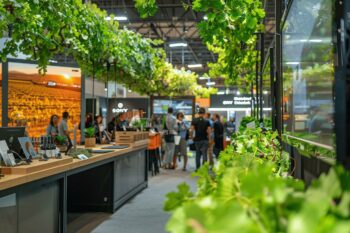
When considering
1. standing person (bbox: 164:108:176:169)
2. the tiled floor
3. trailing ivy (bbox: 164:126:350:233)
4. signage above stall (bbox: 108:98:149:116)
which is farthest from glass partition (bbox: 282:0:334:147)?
signage above stall (bbox: 108:98:149:116)

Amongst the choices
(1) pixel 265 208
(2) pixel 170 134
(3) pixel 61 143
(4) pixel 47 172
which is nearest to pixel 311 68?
(1) pixel 265 208

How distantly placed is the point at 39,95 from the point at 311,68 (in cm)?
876

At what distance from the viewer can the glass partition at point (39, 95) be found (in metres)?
8.72

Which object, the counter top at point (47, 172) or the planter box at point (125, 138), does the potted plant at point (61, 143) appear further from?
the planter box at point (125, 138)

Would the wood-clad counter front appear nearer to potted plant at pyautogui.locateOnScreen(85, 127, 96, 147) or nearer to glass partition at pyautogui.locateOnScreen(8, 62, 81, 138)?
potted plant at pyautogui.locateOnScreen(85, 127, 96, 147)

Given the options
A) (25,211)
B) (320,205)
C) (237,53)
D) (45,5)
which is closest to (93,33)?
(45,5)

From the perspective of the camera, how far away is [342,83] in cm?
105

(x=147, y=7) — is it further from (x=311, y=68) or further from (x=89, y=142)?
(x=89, y=142)

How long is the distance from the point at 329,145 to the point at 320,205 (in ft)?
1.82

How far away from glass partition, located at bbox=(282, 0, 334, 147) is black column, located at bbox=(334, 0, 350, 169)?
0.30 feet

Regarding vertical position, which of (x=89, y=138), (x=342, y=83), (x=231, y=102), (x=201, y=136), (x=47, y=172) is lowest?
(x=47, y=172)

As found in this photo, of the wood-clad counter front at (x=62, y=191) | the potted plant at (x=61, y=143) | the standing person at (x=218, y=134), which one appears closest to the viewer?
the wood-clad counter front at (x=62, y=191)

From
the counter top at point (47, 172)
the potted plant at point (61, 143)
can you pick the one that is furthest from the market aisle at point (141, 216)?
the potted plant at point (61, 143)

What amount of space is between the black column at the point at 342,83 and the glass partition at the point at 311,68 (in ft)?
0.30
